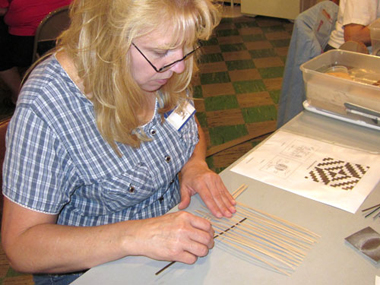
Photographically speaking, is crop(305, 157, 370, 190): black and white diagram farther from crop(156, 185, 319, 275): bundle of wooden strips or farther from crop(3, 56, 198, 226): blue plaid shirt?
crop(3, 56, 198, 226): blue plaid shirt

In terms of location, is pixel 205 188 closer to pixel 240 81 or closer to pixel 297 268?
pixel 297 268

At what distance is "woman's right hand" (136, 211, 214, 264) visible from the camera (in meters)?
0.86

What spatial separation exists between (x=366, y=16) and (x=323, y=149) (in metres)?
1.20

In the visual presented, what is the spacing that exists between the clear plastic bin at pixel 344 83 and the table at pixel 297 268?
38 centimetres

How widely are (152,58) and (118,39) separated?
4.0 inches

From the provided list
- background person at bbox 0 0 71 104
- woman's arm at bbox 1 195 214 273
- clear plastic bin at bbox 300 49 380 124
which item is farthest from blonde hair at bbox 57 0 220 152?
background person at bbox 0 0 71 104

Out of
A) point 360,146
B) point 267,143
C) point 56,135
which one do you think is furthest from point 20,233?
point 360,146

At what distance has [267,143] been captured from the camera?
1.30 m

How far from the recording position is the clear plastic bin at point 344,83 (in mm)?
1275

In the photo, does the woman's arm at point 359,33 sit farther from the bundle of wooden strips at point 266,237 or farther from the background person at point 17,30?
the background person at point 17,30

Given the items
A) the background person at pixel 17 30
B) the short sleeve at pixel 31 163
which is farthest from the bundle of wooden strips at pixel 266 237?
the background person at pixel 17 30

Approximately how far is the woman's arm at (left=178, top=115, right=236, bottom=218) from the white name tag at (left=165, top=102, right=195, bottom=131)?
0.49ft

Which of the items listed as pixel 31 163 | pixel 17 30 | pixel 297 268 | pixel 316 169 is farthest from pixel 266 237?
pixel 17 30

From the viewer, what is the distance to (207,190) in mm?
1092
